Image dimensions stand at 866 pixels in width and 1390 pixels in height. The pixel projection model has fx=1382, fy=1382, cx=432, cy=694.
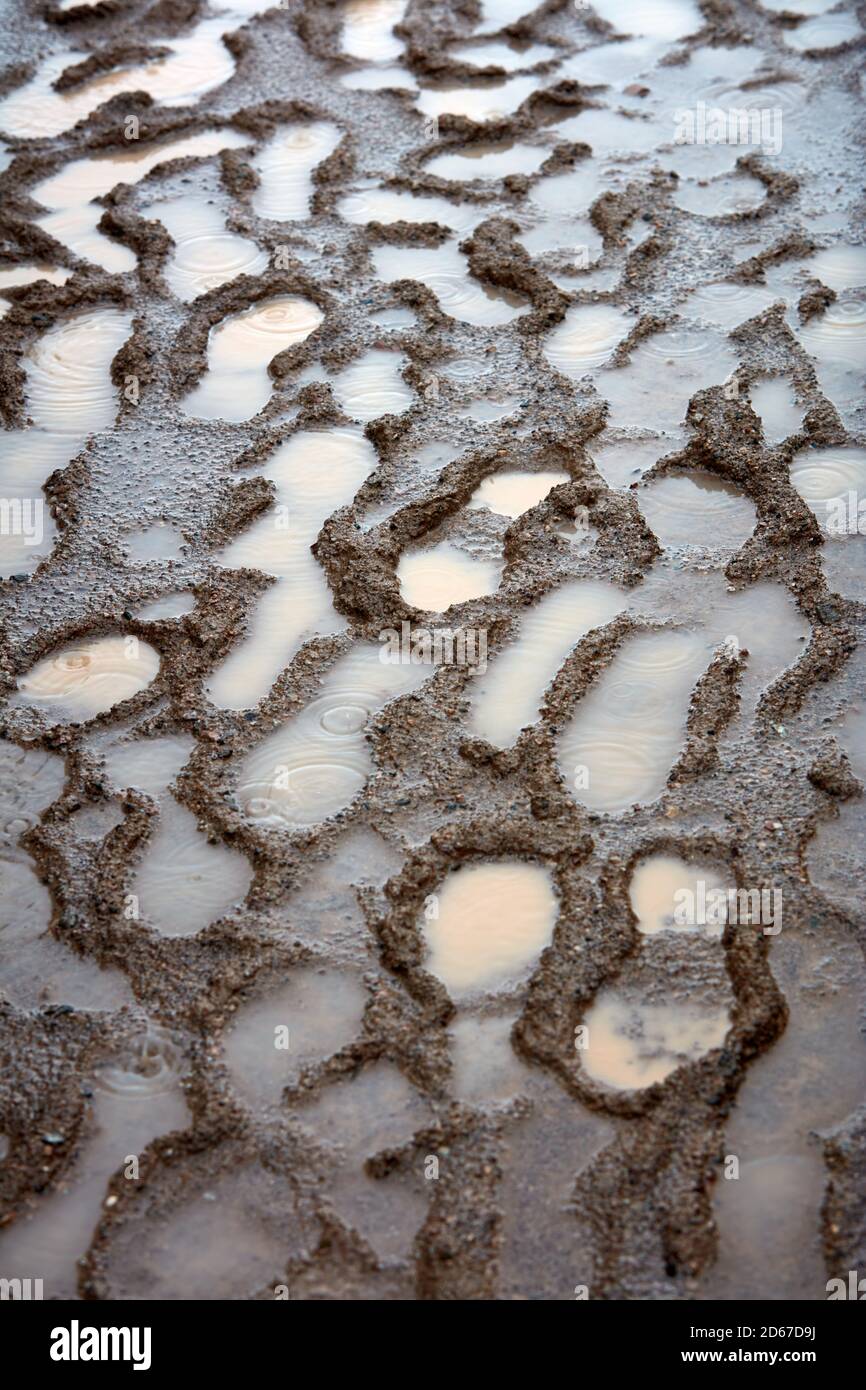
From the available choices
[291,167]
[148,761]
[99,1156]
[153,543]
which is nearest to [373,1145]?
[99,1156]

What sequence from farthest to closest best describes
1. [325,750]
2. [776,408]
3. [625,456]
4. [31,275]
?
[31,275], [776,408], [625,456], [325,750]

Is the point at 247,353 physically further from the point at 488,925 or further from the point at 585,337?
the point at 488,925

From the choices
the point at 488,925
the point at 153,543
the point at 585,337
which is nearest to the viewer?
the point at 488,925

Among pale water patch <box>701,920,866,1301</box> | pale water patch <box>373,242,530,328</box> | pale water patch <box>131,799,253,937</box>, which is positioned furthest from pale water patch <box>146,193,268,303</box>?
pale water patch <box>701,920,866,1301</box>

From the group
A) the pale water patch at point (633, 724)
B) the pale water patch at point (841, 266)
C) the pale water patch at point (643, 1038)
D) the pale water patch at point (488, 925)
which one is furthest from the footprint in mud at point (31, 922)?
the pale water patch at point (841, 266)

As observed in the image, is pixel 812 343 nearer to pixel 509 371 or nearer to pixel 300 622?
pixel 509 371
